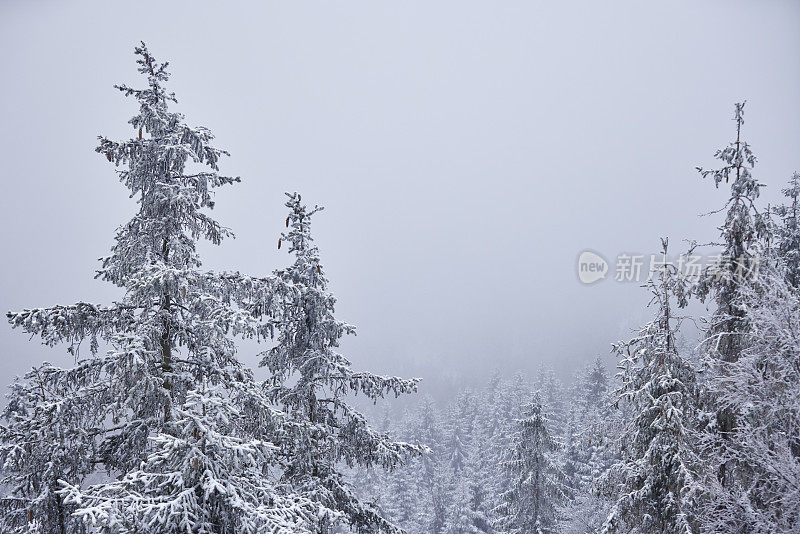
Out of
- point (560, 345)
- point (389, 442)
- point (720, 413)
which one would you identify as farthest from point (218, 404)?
point (560, 345)

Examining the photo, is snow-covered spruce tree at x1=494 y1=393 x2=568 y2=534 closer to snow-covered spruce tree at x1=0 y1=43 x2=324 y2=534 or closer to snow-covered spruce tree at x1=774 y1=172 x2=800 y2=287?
snow-covered spruce tree at x1=774 y1=172 x2=800 y2=287

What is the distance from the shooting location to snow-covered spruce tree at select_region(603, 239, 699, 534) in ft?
31.8

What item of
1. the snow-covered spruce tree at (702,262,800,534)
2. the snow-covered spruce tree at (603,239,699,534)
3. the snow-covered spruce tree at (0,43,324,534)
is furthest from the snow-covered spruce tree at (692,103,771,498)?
the snow-covered spruce tree at (0,43,324,534)

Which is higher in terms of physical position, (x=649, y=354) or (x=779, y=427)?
(x=649, y=354)

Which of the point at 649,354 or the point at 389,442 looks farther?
the point at 649,354

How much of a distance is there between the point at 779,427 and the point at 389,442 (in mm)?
7053

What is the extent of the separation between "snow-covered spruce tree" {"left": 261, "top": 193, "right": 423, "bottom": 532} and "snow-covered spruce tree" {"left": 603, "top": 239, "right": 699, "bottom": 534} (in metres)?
5.08

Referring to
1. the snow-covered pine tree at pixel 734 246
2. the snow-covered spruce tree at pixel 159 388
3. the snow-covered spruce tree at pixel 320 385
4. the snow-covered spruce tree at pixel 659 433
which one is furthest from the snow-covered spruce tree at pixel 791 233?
the snow-covered spruce tree at pixel 159 388

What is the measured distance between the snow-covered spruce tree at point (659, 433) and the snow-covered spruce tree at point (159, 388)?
739 cm

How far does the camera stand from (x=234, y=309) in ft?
23.4

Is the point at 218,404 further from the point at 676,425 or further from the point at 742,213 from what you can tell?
the point at 742,213

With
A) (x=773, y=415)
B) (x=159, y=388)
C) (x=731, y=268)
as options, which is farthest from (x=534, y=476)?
(x=159, y=388)

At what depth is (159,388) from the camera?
6.94 metres

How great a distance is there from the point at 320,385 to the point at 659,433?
731 cm
